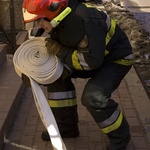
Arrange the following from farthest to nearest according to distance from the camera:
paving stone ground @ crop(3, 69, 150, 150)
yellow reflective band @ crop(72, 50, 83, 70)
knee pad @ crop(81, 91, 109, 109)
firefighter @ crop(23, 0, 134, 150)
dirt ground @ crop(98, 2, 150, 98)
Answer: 1. dirt ground @ crop(98, 2, 150, 98)
2. paving stone ground @ crop(3, 69, 150, 150)
3. knee pad @ crop(81, 91, 109, 109)
4. yellow reflective band @ crop(72, 50, 83, 70)
5. firefighter @ crop(23, 0, 134, 150)

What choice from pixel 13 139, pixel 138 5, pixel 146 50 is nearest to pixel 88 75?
pixel 13 139

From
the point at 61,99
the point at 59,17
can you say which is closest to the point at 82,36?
the point at 59,17

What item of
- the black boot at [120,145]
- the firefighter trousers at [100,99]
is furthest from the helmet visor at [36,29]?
the black boot at [120,145]

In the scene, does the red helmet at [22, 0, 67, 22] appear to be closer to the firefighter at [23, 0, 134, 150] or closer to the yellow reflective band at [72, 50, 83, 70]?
the firefighter at [23, 0, 134, 150]

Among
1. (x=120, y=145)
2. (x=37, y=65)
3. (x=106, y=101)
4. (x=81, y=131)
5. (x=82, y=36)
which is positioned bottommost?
(x=81, y=131)

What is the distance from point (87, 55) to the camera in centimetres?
368

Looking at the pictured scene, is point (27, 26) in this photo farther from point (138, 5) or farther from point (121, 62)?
point (138, 5)

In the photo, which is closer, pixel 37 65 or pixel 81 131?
pixel 37 65

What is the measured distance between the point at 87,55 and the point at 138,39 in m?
A: 5.26

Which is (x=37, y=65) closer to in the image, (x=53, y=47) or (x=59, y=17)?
(x=53, y=47)

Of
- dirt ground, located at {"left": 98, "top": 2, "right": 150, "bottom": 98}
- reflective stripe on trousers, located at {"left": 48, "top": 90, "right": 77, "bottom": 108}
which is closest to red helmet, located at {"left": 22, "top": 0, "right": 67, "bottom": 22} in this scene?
reflective stripe on trousers, located at {"left": 48, "top": 90, "right": 77, "bottom": 108}

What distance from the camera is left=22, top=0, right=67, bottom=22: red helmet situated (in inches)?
139

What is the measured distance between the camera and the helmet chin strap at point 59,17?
3.56 metres

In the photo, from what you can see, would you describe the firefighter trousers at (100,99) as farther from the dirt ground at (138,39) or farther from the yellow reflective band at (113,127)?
the dirt ground at (138,39)
